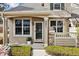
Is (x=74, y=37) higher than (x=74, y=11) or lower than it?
lower

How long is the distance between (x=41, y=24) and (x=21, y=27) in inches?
8.8

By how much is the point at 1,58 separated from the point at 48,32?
584 mm

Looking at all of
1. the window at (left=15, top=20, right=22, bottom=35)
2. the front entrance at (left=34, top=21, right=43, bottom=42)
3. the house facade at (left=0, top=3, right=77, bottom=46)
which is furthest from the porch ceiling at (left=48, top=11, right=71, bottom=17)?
the window at (left=15, top=20, right=22, bottom=35)

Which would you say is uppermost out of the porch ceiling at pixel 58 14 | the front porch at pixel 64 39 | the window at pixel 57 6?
the window at pixel 57 6

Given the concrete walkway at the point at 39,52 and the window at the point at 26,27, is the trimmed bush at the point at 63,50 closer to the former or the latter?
the concrete walkway at the point at 39,52

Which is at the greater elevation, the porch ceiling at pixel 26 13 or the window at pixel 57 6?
the window at pixel 57 6

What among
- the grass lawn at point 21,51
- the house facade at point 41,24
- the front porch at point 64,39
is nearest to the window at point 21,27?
the house facade at point 41,24

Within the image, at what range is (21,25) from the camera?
6.02 ft

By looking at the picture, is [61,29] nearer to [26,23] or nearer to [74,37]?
[74,37]

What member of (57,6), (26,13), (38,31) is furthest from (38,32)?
(57,6)

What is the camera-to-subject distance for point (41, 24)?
1795mm

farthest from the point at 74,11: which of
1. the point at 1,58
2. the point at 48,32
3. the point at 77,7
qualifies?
the point at 1,58

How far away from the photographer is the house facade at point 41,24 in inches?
70.2

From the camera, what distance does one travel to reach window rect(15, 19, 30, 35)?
1807 mm
